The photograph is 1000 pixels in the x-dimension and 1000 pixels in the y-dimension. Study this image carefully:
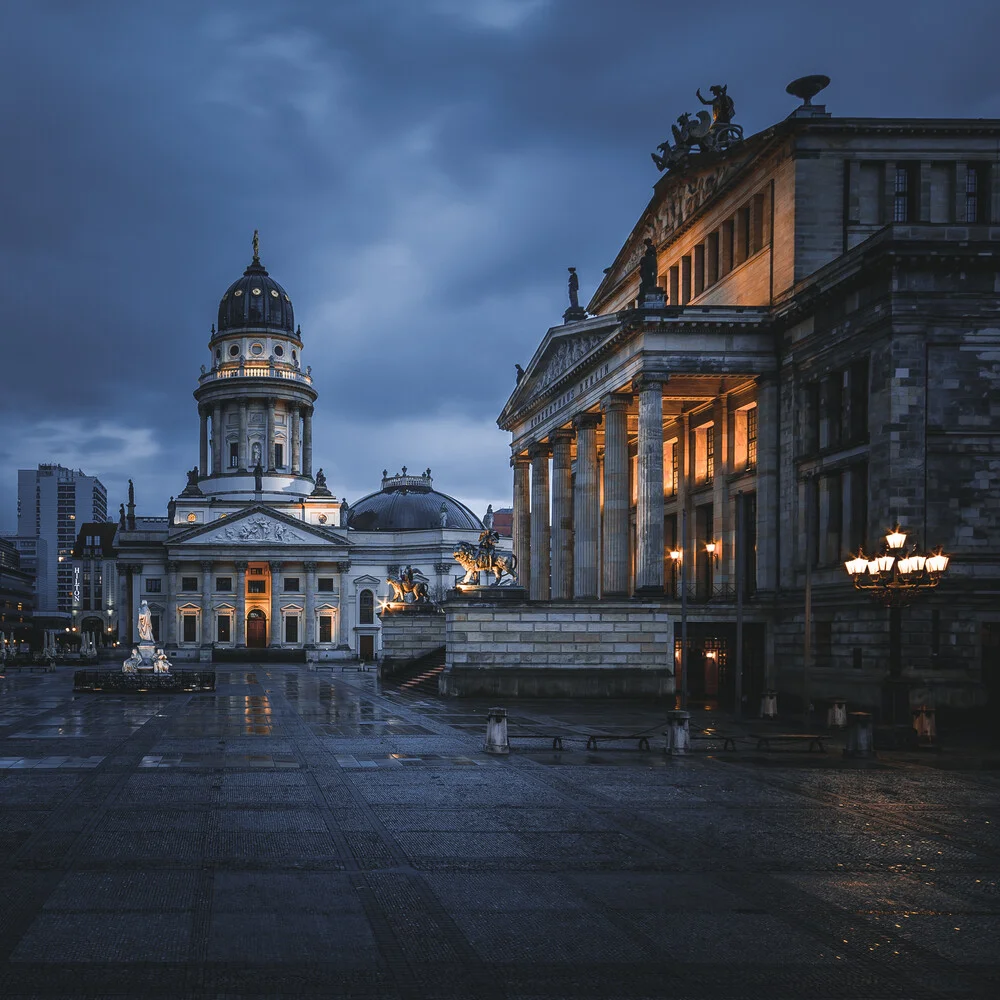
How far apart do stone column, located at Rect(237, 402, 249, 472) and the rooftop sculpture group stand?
97362 millimetres

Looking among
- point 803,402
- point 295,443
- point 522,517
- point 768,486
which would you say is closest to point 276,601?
point 295,443

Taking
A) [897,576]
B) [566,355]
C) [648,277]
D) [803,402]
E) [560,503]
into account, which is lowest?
[897,576]

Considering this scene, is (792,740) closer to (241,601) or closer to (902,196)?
(902,196)

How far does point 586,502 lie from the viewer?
190 ft

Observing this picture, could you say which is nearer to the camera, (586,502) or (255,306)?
(586,502)

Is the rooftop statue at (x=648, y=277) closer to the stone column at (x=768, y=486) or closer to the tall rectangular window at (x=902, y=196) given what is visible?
the stone column at (x=768, y=486)

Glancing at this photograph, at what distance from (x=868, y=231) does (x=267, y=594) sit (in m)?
103

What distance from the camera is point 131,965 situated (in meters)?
10.9

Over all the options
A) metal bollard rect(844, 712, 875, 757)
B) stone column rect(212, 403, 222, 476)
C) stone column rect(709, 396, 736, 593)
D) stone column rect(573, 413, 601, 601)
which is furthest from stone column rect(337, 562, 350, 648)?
metal bollard rect(844, 712, 875, 757)

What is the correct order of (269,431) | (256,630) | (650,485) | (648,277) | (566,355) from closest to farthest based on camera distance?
1. (650,485)
2. (648,277)
3. (566,355)
4. (256,630)
5. (269,431)

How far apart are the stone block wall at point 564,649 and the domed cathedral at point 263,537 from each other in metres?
85.0

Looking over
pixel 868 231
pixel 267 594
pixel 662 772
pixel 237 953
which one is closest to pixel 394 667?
pixel 868 231

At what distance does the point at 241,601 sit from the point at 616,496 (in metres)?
91.9

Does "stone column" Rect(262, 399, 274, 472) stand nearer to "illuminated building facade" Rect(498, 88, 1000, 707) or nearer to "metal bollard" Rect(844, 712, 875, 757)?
"illuminated building facade" Rect(498, 88, 1000, 707)
